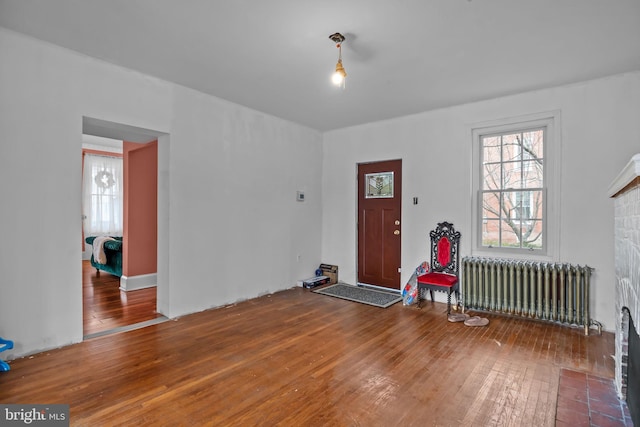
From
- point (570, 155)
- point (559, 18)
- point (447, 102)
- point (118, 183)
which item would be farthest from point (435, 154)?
point (118, 183)

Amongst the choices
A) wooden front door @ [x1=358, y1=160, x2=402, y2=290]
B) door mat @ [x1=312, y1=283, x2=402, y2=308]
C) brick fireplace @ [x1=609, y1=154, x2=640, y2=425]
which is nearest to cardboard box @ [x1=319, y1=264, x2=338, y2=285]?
door mat @ [x1=312, y1=283, x2=402, y2=308]

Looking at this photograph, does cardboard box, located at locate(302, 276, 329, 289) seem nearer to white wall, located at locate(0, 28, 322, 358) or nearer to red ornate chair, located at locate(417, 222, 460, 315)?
white wall, located at locate(0, 28, 322, 358)

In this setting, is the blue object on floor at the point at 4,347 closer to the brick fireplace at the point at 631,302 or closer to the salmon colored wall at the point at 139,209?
the salmon colored wall at the point at 139,209

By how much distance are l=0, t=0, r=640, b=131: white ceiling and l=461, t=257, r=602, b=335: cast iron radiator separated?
83.7 inches

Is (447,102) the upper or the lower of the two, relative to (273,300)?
upper

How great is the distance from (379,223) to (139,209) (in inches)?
157

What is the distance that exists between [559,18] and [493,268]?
2716mm

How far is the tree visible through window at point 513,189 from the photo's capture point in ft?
13.3

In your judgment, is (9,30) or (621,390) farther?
(9,30)

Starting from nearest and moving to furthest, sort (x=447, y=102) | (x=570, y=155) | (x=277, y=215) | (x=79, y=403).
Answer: (x=79, y=403) < (x=570, y=155) < (x=447, y=102) < (x=277, y=215)

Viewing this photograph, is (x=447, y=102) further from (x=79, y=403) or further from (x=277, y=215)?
(x=79, y=403)

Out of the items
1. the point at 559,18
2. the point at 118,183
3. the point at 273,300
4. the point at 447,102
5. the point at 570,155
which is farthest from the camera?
the point at 118,183

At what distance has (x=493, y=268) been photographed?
4098mm

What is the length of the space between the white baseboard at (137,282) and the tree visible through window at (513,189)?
5.16m
